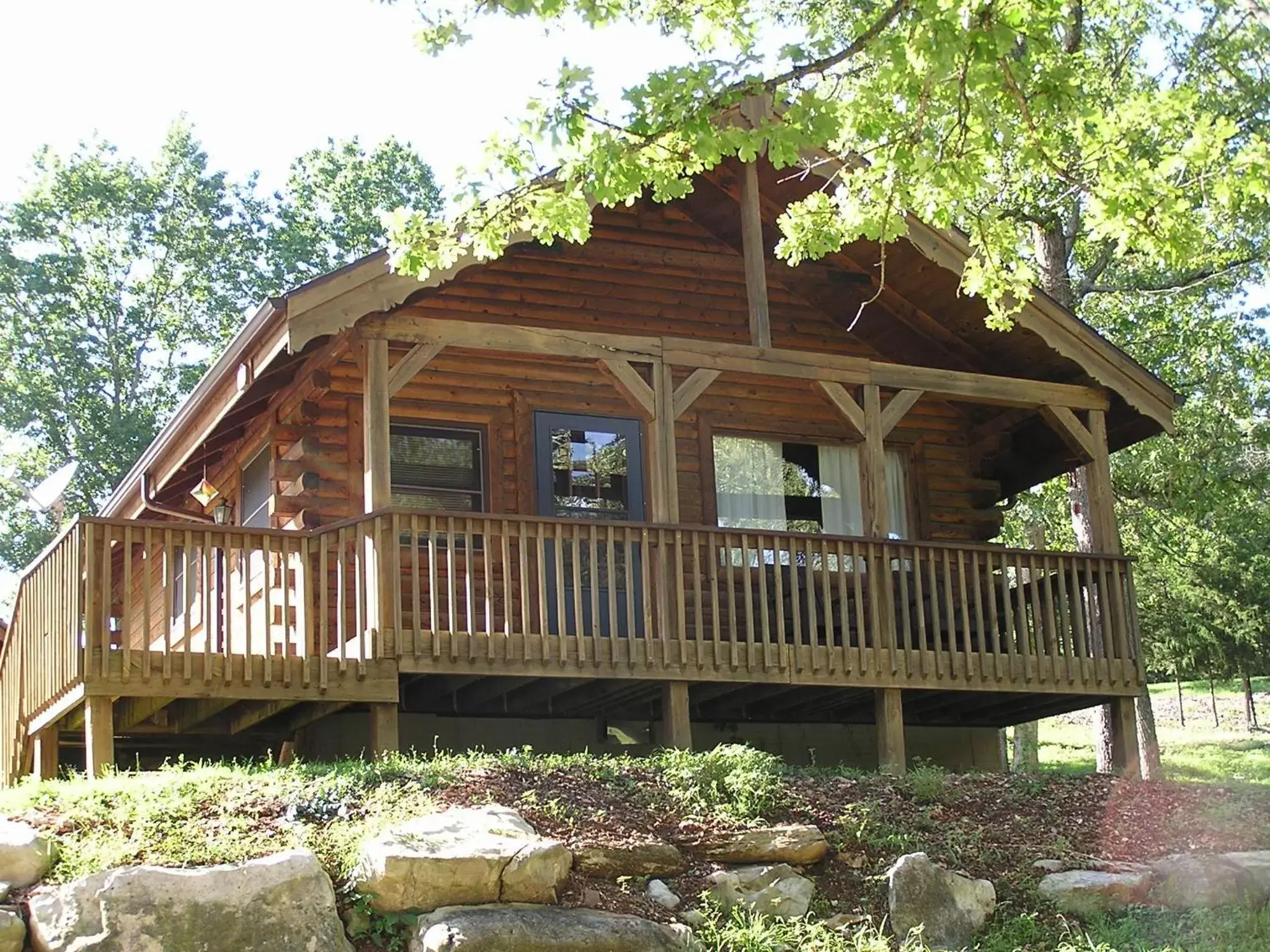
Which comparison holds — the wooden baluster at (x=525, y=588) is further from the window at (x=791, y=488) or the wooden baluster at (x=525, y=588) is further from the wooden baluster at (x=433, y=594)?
the window at (x=791, y=488)

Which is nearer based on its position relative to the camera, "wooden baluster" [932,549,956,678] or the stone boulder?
the stone boulder

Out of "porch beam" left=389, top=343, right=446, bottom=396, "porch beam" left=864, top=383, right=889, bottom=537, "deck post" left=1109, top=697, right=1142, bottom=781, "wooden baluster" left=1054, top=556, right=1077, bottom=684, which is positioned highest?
"porch beam" left=389, top=343, right=446, bottom=396

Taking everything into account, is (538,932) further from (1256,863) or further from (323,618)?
(1256,863)

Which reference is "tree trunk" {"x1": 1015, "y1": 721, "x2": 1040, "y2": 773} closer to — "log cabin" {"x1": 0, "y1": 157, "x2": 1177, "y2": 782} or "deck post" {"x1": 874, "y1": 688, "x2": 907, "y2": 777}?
"log cabin" {"x1": 0, "y1": 157, "x2": 1177, "y2": 782}

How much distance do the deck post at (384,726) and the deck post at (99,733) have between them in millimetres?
1974

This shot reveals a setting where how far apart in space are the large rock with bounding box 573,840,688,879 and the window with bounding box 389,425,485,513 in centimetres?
614

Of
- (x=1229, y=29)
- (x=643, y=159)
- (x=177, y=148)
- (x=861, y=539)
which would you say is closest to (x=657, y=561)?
(x=861, y=539)

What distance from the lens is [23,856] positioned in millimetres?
10078

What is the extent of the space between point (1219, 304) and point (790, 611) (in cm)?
1489

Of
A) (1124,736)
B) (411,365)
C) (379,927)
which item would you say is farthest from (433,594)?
(1124,736)

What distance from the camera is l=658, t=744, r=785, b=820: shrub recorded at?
480 inches

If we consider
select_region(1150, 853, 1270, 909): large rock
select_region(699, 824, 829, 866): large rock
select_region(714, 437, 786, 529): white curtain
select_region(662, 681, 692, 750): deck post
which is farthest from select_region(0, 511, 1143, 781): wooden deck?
select_region(1150, 853, 1270, 909): large rock

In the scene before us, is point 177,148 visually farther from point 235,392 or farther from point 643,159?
point 643,159

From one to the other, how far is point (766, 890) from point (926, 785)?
8.07 feet
